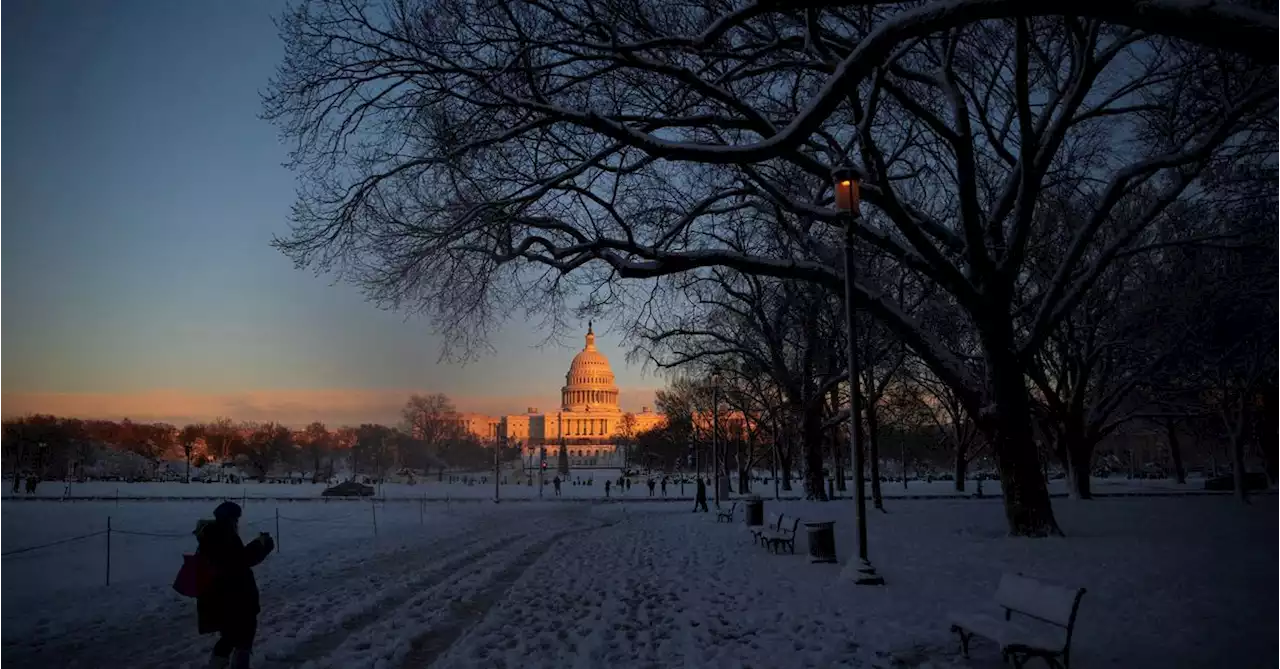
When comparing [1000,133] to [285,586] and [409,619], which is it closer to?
[409,619]

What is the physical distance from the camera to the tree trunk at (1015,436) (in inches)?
600

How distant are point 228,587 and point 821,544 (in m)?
9.77

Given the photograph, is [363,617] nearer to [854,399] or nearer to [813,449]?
[854,399]

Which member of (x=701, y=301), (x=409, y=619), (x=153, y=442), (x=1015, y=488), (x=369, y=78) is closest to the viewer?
(x=409, y=619)

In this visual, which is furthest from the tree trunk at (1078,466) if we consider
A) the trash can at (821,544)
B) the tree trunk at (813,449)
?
the trash can at (821,544)

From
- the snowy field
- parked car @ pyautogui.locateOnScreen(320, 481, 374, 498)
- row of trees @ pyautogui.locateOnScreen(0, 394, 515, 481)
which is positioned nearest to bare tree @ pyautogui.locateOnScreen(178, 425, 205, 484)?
row of trees @ pyautogui.locateOnScreen(0, 394, 515, 481)

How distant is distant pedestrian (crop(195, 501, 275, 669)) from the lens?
6234 mm

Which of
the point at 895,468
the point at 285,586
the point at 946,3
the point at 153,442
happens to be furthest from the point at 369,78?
the point at 153,442

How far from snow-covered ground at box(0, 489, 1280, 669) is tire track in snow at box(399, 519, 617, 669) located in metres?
0.05

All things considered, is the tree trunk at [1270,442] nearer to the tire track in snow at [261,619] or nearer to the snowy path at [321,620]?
the snowy path at [321,620]

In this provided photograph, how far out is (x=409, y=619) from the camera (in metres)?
9.13

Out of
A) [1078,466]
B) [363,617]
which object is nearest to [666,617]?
[363,617]

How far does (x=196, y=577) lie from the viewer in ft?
20.2

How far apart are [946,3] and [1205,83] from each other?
9821 millimetres
